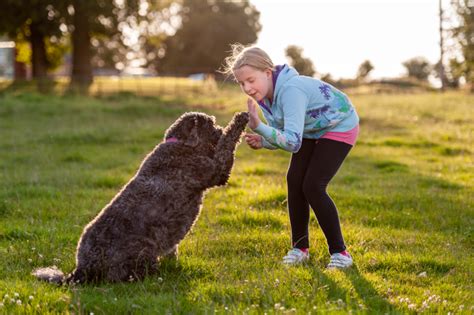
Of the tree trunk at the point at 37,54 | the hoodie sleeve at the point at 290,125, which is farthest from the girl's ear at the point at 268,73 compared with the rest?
the tree trunk at the point at 37,54

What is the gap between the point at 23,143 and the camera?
17016 mm

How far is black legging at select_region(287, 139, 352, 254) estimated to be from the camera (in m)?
6.45

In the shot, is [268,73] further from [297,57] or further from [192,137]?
[297,57]

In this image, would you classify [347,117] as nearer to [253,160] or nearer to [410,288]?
[410,288]

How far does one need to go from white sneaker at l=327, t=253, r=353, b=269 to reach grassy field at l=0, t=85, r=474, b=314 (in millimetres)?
106

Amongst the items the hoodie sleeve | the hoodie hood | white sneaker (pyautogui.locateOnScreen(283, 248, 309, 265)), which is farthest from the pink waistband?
white sneaker (pyautogui.locateOnScreen(283, 248, 309, 265))

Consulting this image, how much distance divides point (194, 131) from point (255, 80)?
31.1 inches

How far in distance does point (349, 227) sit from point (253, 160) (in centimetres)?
682

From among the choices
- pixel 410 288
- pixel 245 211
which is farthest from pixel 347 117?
pixel 245 211

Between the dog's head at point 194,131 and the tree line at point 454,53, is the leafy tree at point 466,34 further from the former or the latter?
the dog's head at point 194,131

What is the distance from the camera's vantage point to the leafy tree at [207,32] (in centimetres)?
8075

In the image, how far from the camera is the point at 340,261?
648 cm

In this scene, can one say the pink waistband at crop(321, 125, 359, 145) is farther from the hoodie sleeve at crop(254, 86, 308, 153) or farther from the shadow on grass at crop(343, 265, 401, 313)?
the shadow on grass at crop(343, 265, 401, 313)

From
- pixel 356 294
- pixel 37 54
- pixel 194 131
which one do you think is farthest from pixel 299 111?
pixel 37 54
